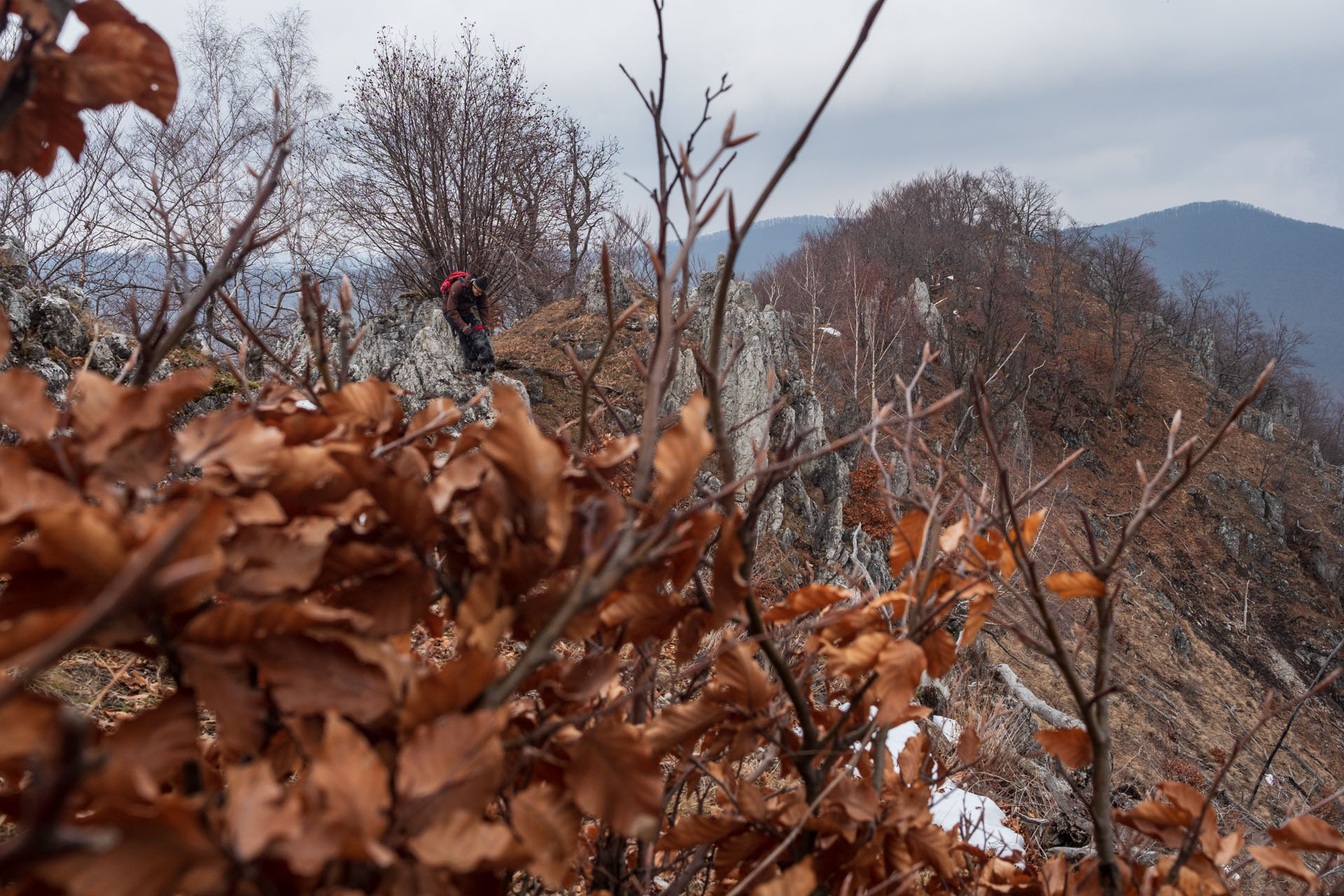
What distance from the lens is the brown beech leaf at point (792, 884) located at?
577 millimetres

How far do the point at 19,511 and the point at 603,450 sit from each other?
0.38m

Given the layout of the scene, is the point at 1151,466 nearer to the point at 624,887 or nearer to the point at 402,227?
the point at 402,227

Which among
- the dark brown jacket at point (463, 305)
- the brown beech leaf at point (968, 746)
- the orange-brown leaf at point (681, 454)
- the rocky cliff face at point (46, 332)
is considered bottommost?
the brown beech leaf at point (968, 746)

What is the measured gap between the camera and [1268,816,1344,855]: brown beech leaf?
2.23 feet

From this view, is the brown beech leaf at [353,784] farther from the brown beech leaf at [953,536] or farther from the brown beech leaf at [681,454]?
the brown beech leaf at [953,536]

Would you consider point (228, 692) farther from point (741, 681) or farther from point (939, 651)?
point (939, 651)

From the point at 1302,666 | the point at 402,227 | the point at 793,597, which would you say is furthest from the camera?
the point at 1302,666

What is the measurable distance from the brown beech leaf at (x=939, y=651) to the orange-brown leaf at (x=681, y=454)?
15.2 inches

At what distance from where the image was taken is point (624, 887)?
31.5 inches

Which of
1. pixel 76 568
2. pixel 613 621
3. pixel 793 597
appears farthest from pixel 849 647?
pixel 76 568

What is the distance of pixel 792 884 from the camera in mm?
585

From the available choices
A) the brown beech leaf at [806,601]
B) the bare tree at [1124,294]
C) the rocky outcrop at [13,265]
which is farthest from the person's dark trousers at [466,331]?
the bare tree at [1124,294]

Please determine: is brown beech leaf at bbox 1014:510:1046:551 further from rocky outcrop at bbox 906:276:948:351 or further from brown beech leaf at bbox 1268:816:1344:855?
rocky outcrop at bbox 906:276:948:351

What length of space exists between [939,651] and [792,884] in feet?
0.98
